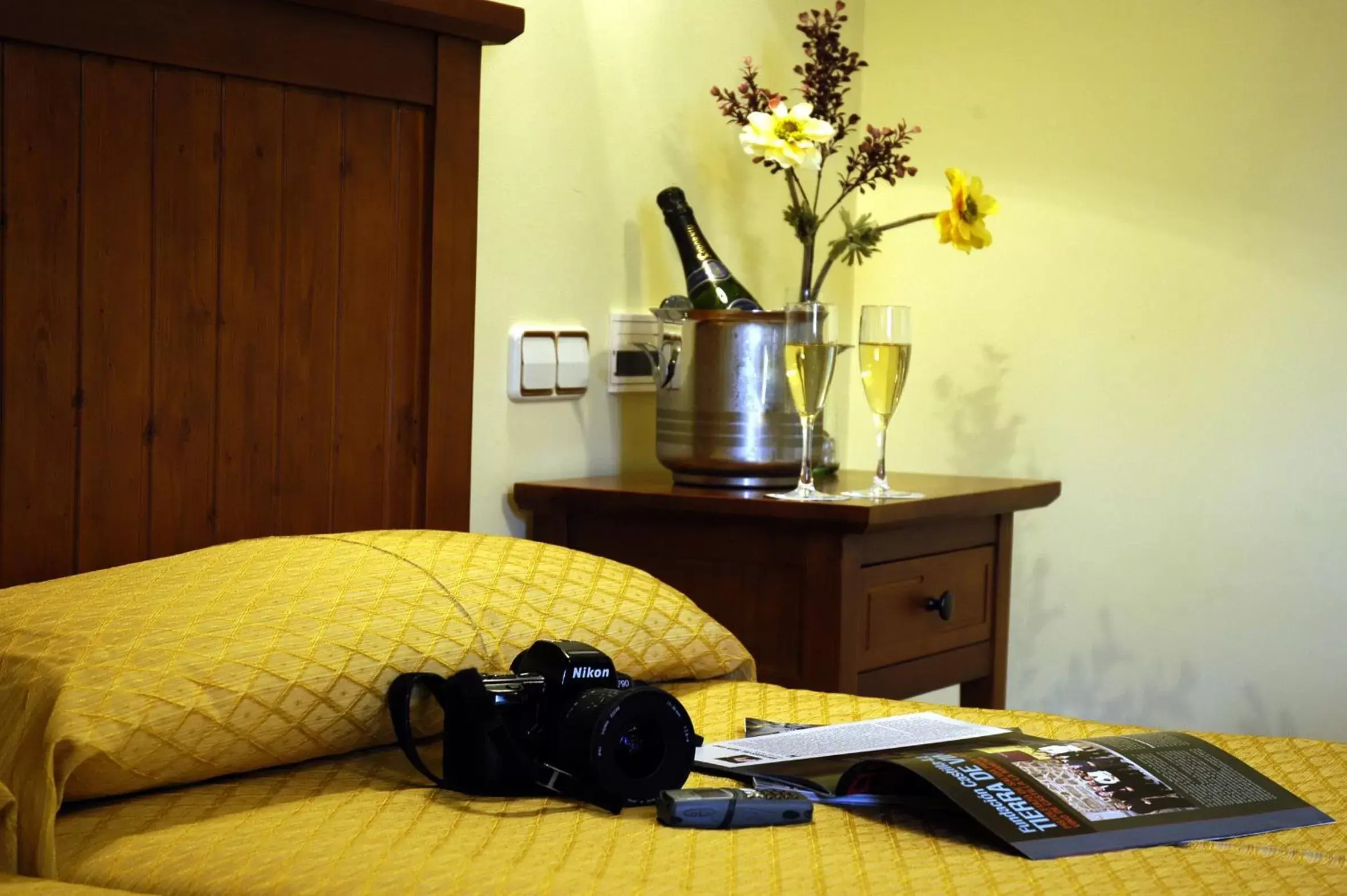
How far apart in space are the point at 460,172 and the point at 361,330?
236mm

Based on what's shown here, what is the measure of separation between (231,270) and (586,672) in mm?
681

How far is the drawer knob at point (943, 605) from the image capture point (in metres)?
1.91

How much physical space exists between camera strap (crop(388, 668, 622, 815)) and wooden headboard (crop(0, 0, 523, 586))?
0.54 meters

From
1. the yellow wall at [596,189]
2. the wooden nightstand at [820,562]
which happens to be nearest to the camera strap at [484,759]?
the wooden nightstand at [820,562]

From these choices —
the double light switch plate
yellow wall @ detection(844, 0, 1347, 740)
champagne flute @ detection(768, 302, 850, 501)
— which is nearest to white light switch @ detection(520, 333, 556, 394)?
the double light switch plate

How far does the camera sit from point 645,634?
1345 millimetres

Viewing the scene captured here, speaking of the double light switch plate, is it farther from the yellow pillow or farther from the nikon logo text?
the nikon logo text

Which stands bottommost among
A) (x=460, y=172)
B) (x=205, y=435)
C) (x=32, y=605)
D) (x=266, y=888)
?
(x=266, y=888)

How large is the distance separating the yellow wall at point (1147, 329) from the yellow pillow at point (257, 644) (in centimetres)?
124

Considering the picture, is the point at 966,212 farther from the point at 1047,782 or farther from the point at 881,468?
the point at 1047,782

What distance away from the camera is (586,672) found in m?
1.10

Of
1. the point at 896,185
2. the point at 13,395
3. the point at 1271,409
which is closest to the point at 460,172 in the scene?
the point at 13,395

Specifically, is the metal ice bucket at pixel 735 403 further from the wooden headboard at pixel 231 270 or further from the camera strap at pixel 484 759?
the camera strap at pixel 484 759

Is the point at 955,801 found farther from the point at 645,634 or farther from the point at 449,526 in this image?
the point at 449,526
